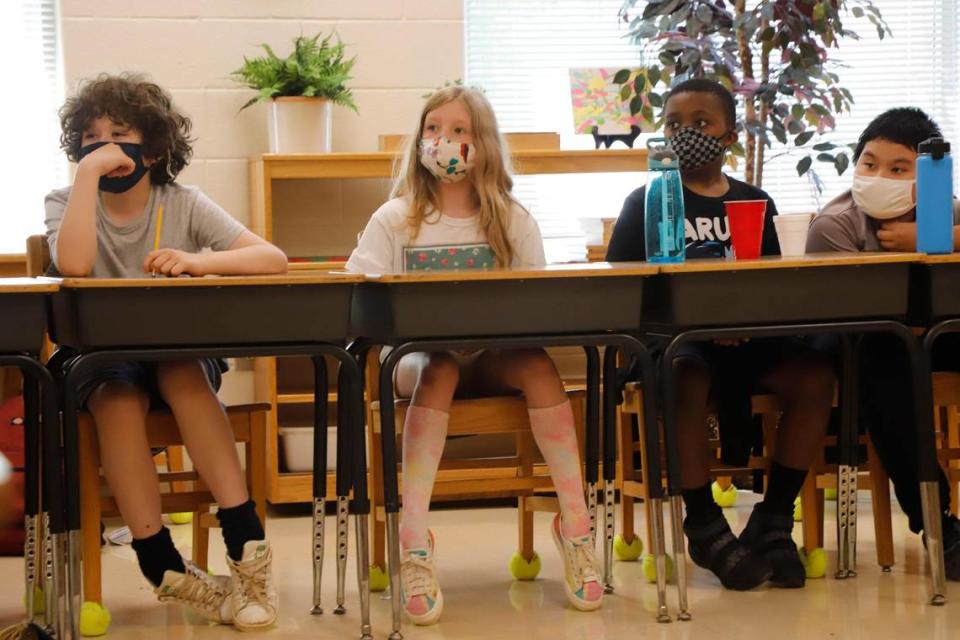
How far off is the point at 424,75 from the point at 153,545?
216 centimetres

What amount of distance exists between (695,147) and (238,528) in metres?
1.31

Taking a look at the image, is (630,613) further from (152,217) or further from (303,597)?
(152,217)

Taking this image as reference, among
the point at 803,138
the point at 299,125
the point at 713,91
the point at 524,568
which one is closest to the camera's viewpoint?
the point at 524,568

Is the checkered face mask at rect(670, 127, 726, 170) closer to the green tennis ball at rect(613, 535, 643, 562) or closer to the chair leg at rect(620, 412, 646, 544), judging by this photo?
the chair leg at rect(620, 412, 646, 544)

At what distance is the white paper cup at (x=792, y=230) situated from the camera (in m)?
3.44

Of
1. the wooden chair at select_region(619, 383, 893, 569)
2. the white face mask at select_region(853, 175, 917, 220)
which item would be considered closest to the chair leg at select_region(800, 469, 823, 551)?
the wooden chair at select_region(619, 383, 893, 569)

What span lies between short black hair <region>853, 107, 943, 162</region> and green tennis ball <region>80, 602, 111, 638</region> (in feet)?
6.41

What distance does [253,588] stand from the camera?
259 centimetres

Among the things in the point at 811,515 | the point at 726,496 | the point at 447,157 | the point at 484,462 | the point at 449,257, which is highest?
the point at 447,157

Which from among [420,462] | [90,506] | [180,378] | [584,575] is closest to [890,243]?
[584,575]

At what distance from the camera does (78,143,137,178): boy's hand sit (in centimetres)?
269

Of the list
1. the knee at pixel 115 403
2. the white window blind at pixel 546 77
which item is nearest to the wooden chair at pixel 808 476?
the knee at pixel 115 403

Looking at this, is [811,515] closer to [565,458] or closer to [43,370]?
[565,458]

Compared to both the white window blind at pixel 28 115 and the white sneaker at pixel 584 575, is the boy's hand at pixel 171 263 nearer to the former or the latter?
the white sneaker at pixel 584 575
